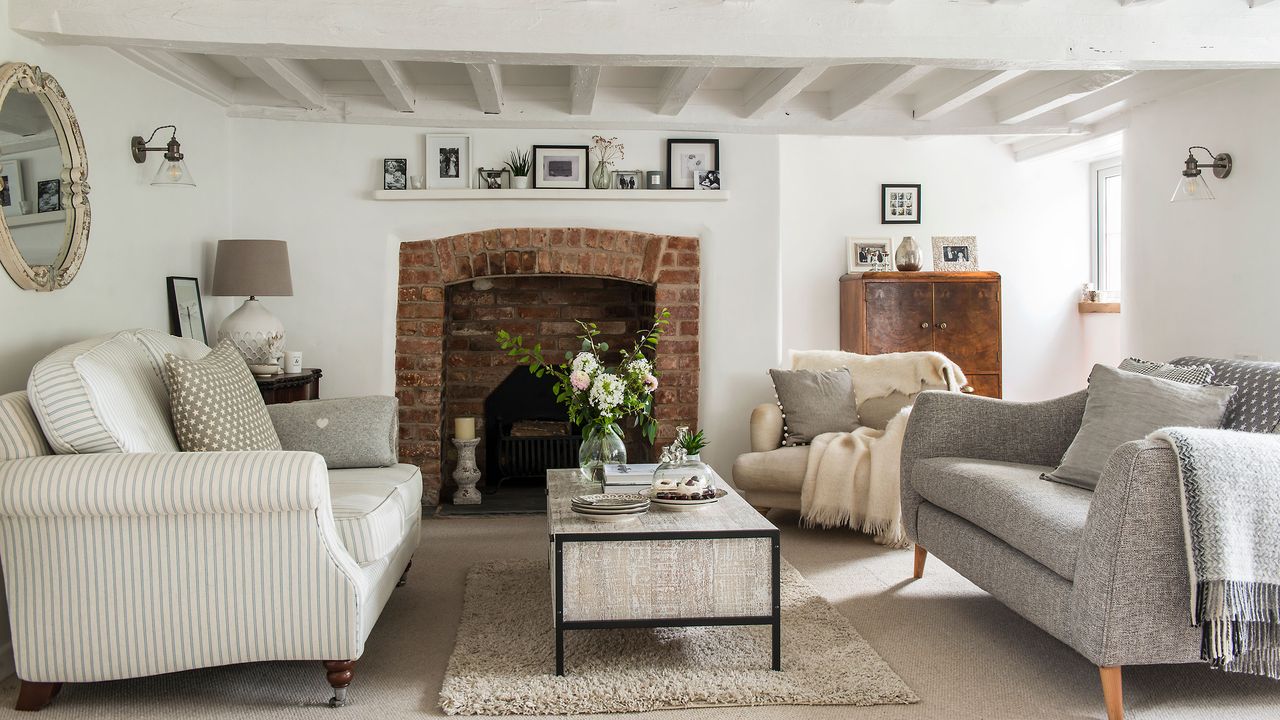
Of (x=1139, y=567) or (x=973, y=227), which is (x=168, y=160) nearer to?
(x=1139, y=567)

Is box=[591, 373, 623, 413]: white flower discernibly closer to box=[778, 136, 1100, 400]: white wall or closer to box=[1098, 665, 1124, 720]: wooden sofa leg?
box=[1098, 665, 1124, 720]: wooden sofa leg

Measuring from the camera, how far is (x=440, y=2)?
3330 millimetres

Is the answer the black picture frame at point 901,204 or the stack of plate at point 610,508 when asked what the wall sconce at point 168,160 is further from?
the black picture frame at point 901,204

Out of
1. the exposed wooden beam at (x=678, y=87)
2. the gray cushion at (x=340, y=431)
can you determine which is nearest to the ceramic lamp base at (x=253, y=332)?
the gray cushion at (x=340, y=431)

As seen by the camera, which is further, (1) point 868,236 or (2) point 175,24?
(1) point 868,236

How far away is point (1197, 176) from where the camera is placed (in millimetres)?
4504

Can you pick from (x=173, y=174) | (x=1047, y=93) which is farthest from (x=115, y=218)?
(x=1047, y=93)

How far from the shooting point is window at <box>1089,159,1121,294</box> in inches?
257

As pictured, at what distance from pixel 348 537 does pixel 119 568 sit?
550mm

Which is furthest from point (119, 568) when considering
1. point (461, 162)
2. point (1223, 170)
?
point (1223, 170)

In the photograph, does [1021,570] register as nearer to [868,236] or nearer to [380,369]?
[380,369]

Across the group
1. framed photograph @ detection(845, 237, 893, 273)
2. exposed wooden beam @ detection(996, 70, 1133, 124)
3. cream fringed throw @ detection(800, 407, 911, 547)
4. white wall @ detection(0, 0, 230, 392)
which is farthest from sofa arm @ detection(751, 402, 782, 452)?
white wall @ detection(0, 0, 230, 392)

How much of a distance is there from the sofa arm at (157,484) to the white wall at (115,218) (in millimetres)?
787

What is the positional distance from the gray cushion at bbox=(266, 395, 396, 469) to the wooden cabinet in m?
3.26
